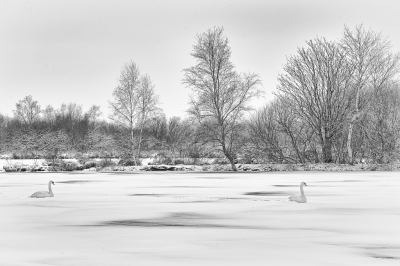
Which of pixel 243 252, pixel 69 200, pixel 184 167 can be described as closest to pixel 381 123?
pixel 184 167

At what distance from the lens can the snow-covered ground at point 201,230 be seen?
6938 mm

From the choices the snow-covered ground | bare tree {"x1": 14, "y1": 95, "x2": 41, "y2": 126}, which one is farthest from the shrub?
bare tree {"x1": 14, "y1": 95, "x2": 41, "y2": 126}

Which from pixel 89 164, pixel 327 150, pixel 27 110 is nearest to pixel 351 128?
pixel 327 150

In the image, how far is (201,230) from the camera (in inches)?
366

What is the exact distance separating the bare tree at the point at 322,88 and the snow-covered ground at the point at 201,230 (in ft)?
70.0

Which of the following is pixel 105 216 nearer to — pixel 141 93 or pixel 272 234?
pixel 272 234

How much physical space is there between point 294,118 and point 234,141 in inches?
191

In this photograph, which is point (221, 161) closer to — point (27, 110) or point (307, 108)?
point (307, 108)

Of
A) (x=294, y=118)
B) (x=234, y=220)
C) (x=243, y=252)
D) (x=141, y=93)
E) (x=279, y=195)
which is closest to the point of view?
(x=243, y=252)

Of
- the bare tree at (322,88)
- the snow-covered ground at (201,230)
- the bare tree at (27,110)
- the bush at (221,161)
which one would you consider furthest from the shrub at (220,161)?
the bare tree at (27,110)

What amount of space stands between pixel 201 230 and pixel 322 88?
2992cm

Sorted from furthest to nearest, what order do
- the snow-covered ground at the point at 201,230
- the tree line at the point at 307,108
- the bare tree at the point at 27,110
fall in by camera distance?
the bare tree at the point at 27,110
the tree line at the point at 307,108
the snow-covered ground at the point at 201,230

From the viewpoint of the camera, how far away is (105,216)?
11336 mm

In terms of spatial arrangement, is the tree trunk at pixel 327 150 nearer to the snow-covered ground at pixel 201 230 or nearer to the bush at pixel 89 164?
the bush at pixel 89 164
